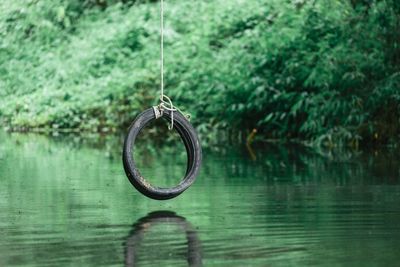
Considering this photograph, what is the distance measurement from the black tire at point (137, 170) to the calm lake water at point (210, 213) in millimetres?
196

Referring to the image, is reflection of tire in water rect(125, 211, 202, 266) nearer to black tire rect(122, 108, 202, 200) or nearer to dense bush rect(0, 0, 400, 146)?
black tire rect(122, 108, 202, 200)

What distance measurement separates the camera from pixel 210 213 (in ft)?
36.6

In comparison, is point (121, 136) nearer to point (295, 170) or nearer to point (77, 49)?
point (77, 49)

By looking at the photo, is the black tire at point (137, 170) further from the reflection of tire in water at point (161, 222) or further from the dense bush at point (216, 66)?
the dense bush at point (216, 66)

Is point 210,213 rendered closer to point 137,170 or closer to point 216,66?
point 137,170

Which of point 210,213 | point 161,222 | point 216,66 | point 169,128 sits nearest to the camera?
point 161,222

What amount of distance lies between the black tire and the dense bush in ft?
30.8

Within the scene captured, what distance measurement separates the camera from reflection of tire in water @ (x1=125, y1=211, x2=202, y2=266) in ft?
27.2

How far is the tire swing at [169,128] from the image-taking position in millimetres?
11172

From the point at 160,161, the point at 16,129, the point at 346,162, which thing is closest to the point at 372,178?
the point at 346,162

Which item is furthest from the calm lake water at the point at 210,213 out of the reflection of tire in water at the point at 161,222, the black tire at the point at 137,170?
the black tire at the point at 137,170

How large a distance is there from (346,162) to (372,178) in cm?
287

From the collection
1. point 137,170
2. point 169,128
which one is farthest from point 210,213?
point 169,128

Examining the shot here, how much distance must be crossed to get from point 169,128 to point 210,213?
0.89 metres
